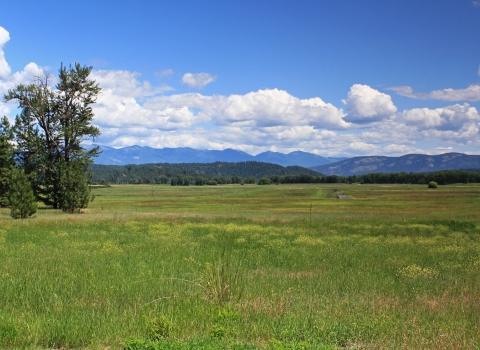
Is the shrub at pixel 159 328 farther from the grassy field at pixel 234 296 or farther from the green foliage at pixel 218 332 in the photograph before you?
the green foliage at pixel 218 332

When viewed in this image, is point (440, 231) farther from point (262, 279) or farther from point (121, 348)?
point (121, 348)

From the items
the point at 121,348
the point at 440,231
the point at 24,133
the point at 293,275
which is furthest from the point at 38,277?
the point at 24,133

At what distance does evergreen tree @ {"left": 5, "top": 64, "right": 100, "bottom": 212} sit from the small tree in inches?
328

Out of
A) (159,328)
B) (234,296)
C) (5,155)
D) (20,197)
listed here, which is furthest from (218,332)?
(5,155)

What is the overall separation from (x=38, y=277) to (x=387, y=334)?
10577mm

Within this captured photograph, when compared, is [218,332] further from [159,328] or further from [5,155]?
[5,155]

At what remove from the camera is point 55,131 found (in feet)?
157

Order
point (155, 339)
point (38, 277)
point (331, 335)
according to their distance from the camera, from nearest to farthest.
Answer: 1. point (155, 339)
2. point (331, 335)
3. point (38, 277)

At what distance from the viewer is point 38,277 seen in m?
13.5

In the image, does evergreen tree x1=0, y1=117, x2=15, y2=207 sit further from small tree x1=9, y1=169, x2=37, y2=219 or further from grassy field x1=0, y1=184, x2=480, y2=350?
grassy field x1=0, y1=184, x2=480, y2=350

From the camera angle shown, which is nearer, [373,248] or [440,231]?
[373,248]

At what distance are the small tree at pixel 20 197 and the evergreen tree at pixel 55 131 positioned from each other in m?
8.33

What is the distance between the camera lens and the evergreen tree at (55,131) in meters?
46.7

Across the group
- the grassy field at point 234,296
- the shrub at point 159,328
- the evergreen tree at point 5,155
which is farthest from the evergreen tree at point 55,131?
the shrub at point 159,328
